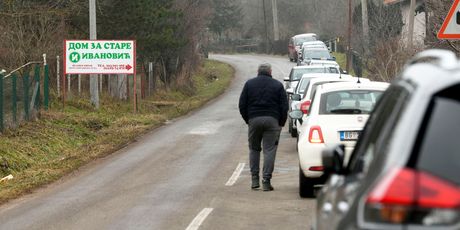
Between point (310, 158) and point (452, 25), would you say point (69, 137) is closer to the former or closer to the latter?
point (310, 158)

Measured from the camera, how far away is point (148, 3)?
37.6 metres

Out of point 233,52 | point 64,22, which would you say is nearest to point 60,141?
point 64,22

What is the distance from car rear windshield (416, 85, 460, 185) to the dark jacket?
32.8ft

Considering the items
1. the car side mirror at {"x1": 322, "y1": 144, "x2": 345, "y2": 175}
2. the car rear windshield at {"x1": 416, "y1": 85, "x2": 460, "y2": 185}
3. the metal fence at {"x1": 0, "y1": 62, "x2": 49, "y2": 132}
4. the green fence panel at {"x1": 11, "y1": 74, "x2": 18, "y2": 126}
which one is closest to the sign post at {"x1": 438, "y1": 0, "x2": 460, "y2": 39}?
the car side mirror at {"x1": 322, "y1": 144, "x2": 345, "y2": 175}

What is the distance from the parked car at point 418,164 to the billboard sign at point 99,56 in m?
27.8

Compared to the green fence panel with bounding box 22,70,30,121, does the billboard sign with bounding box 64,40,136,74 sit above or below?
above

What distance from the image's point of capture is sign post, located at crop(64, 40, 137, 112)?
3144 cm

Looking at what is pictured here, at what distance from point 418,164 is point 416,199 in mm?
163

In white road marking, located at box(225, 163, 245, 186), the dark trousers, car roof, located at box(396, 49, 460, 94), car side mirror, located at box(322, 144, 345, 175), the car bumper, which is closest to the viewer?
car roof, located at box(396, 49, 460, 94)

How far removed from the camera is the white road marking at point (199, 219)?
10.6 metres

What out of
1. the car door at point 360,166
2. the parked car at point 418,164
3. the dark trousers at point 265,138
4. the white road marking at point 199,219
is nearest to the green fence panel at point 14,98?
the dark trousers at point 265,138

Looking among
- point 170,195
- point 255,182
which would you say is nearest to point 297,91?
point 255,182

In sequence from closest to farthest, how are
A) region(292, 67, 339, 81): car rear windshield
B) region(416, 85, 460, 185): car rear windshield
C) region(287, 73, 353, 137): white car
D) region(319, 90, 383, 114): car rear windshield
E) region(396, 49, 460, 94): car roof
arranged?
region(416, 85, 460, 185): car rear windshield, region(396, 49, 460, 94): car roof, region(319, 90, 383, 114): car rear windshield, region(287, 73, 353, 137): white car, region(292, 67, 339, 81): car rear windshield

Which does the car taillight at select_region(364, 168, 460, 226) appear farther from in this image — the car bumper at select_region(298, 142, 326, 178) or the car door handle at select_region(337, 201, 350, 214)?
the car bumper at select_region(298, 142, 326, 178)
